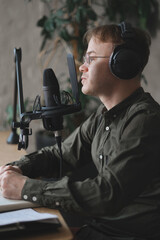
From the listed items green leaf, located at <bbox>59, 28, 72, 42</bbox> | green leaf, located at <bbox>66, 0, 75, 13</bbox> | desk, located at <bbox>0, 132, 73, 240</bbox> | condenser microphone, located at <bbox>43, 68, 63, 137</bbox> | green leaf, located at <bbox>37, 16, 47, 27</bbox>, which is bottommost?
desk, located at <bbox>0, 132, 73, 240</bbox>

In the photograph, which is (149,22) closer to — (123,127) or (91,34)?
(91,34)

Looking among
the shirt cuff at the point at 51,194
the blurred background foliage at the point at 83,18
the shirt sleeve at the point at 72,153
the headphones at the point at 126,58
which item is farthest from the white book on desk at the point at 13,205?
the blurred background foliage at the point at 83,18

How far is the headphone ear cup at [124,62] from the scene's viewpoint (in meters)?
1.24

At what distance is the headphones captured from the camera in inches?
48.8

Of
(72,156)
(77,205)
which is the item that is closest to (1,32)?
(72,156)

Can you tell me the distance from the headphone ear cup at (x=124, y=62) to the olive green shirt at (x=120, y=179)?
0.10m

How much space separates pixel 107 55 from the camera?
1.31 meters

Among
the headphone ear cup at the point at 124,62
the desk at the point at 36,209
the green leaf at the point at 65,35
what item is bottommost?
the desk at the point at 36,209

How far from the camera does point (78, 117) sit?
2.94 meters

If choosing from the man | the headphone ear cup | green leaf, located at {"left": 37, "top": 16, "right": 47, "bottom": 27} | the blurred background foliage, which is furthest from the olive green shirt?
green leaf, located at {"left": 37, "top": 16, "right": 47, "bottom": 27}

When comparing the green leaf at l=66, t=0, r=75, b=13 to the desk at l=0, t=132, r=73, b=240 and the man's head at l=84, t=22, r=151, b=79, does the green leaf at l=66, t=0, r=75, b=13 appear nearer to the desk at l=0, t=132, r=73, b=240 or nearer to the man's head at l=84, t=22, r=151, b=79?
the desk at l=0, t=132, r=73, b=240

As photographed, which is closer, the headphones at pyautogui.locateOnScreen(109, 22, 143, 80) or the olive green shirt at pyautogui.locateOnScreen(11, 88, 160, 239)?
the olive green shirt at pyautogui.locateOnScreen(11, 88, 160, 239)

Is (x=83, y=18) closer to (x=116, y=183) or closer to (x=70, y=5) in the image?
(x=70, y=5)

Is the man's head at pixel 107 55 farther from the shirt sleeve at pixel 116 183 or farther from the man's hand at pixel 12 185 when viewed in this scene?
the man's hand at pixel 12 185
